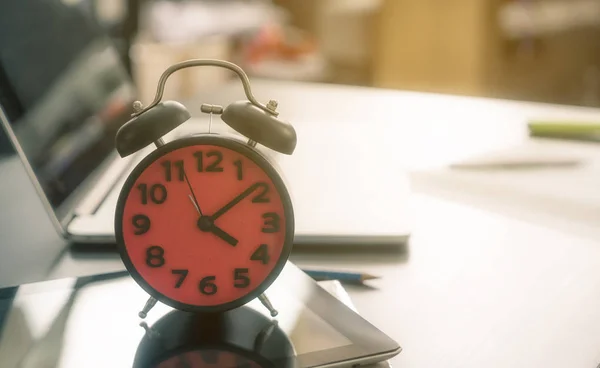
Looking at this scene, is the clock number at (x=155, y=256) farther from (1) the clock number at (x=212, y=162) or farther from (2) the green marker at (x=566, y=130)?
(2) the green marker at (x=566, y=130)

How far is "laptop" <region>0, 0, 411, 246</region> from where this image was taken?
0.59 m

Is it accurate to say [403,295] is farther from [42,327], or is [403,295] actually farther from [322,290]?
[42,327]

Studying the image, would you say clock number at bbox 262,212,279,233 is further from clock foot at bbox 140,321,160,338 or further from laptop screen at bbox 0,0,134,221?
laptop screen at bbox 0,0,134,221

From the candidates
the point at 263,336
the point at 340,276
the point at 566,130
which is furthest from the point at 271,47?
the point at 263,336

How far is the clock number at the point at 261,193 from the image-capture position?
418mm

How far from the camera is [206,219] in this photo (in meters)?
0.42

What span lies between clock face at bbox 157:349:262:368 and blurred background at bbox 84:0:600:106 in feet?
6.87

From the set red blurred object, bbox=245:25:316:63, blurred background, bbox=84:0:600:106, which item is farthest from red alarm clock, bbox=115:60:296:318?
red blurred object, bbox=245:25:316:63

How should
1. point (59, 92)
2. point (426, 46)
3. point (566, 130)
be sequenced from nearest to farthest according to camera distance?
point (59, 92) → point (566, 130) → point (426, 46)

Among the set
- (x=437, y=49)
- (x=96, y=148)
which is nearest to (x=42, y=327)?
(x=96, y=148)

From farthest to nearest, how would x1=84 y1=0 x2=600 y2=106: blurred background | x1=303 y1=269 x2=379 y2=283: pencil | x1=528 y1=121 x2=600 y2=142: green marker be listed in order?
x1=84 y1=0 x2=600 y2=106: blurred background
x1=528 y1=121 x2=600 y2=142: green marker
x1=303 y1=269 x2=379 y2=283: pencil

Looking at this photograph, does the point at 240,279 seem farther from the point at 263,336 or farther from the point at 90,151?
the point at 90,151

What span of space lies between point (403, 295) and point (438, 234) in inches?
4.9

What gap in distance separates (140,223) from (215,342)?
9 centimetres
